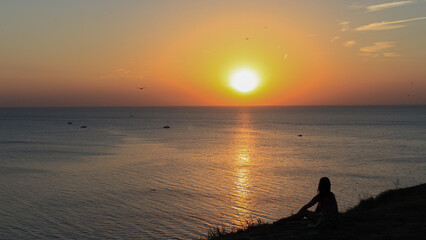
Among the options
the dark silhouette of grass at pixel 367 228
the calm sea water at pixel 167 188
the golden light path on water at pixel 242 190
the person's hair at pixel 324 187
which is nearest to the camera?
the dark silhouette of grass at pixel 367 228

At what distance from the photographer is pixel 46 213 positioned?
1048 inches

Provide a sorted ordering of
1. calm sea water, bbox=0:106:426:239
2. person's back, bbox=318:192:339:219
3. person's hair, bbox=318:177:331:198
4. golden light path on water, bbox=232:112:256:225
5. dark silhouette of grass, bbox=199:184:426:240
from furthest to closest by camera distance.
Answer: golden light path on water, bbox=232:112:256:225
calm sea water, bbox=0:106:426:239
person's back, bbox=318:192:339:219
person's hair, bbox=318:177:331:198
dark silhouette of grass, bbox=199:184:426:240

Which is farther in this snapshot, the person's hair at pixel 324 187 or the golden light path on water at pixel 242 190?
the golden light path on water at pixel 242 190

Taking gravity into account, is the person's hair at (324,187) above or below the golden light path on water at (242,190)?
above

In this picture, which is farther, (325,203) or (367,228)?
(367,228)

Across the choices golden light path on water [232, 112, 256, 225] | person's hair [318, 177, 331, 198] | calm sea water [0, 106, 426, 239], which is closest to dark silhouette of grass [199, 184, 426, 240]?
person's hair [318, 177, 331, 198]

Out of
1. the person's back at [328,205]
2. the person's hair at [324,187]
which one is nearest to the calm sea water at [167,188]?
the person's back at [328,205]

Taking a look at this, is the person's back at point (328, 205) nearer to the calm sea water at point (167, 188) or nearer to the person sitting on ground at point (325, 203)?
the person sitting on ground at point (325, 203)

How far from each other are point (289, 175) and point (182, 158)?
66.0 ft

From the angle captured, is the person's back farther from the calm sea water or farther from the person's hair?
the calm sea water

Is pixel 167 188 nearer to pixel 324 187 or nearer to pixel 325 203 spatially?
pixel 325 203

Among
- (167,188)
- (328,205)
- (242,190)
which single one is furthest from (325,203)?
(167,188)

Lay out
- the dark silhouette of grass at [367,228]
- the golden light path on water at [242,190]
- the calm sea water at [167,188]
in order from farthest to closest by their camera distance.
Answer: the golden light path on water at [242,190] < the calm sea water at [167,188] < the dark silhouette of grass at [367,228]

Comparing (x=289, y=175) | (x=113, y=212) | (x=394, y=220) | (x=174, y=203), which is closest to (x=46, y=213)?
(x=113, y=212)
